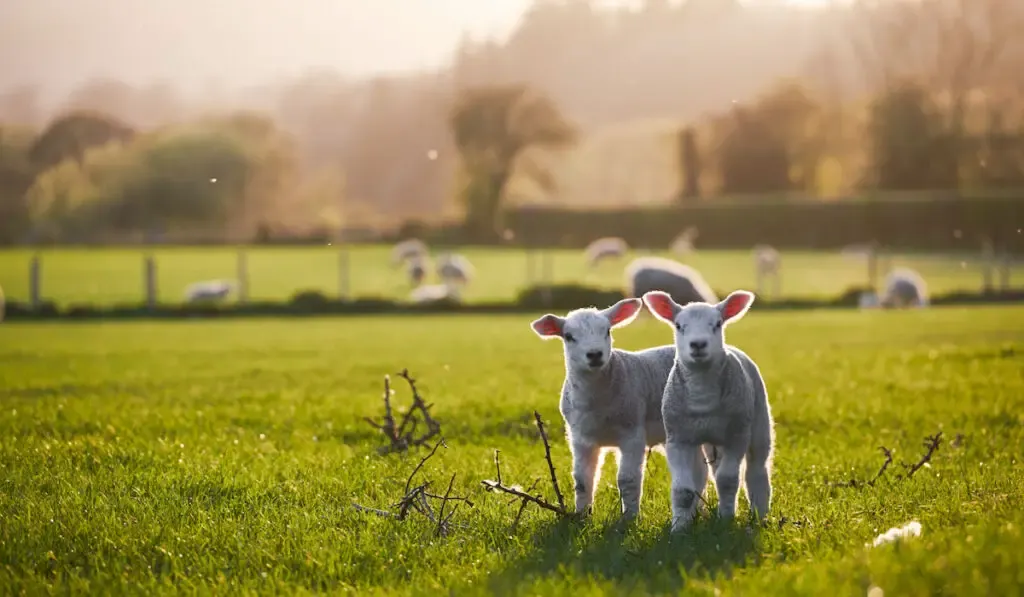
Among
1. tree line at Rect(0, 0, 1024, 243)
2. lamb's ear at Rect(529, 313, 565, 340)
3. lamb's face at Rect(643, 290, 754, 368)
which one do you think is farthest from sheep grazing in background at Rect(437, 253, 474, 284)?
lamb's face at Rect(643, 290, 754, 368)

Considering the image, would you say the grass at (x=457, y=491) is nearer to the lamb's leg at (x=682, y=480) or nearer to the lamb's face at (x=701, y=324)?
the lamb's leg at (x=682, y=480)

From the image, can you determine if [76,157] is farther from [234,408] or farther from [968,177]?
[234,408]

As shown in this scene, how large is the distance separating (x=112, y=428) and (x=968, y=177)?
213ft

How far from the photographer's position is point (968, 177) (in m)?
65.4

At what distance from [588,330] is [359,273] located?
43052mm

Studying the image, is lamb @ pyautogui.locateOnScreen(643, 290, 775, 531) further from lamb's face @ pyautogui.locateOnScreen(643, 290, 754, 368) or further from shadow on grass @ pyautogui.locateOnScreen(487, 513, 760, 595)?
shadow on grass @ pyautogui.locateOnScreen(487, 513, 760, 595)

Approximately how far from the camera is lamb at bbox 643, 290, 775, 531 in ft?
17.3

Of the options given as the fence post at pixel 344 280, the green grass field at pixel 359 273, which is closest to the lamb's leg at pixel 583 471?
the fence post at pixel 344 280

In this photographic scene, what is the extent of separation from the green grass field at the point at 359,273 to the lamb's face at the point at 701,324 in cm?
2963

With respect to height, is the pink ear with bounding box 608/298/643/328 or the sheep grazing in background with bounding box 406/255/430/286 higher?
the pink ear with bounding box 608/298/643/328

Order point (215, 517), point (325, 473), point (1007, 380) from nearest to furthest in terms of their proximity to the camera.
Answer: point (215, 517) → point (325, 473) → point (1007, 380)

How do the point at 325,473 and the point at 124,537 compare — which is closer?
the point at 124,537

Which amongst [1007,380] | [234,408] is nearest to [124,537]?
[234,408]

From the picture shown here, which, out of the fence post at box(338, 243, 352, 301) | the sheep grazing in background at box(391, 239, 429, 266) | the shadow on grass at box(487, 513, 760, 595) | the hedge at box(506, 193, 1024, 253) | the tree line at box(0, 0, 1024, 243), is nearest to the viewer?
the shadow on grass at box(487, 513, 760, 595)
